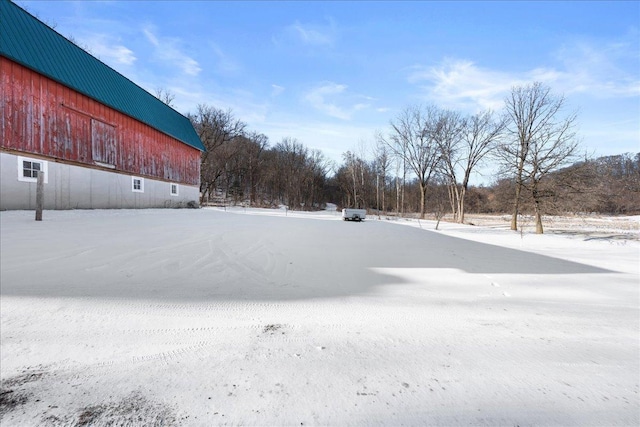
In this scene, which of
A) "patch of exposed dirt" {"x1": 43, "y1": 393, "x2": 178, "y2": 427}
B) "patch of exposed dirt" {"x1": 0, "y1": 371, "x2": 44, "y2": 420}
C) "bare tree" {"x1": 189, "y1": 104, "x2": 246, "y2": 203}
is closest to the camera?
"patch of exposed dirt" {"x1": 43, "y1": 393, "x2": 178, "y2": 427}

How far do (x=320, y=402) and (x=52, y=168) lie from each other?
16.6 metres

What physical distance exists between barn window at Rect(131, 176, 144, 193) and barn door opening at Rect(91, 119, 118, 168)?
177 centimetres

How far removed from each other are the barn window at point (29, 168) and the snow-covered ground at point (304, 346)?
9698mm

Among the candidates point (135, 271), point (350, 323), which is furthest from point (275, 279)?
point (135, 271)

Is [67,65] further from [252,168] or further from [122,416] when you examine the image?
[252,168]

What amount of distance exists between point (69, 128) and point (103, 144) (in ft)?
6.69

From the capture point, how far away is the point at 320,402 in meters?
1.78

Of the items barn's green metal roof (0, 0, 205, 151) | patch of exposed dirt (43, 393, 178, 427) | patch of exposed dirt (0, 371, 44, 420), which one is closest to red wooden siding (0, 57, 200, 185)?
barn's green metal roof (0, 0, 205, 151)

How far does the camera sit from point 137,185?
1848cm

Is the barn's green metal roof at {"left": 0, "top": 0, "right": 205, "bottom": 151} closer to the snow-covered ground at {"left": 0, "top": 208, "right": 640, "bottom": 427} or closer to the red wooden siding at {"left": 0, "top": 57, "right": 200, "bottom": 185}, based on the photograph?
the red wooden siding at {"left": 0, "top": 57, "right": 200, "bottom": 185}

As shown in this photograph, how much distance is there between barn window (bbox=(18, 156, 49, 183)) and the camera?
1144 centimetres

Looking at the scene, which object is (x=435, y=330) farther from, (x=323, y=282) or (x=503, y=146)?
(x=503, y=146)

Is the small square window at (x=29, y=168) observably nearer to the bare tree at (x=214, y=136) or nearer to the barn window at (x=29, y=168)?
the barn window at (x=29, y=168)

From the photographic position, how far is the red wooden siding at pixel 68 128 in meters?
11.3
